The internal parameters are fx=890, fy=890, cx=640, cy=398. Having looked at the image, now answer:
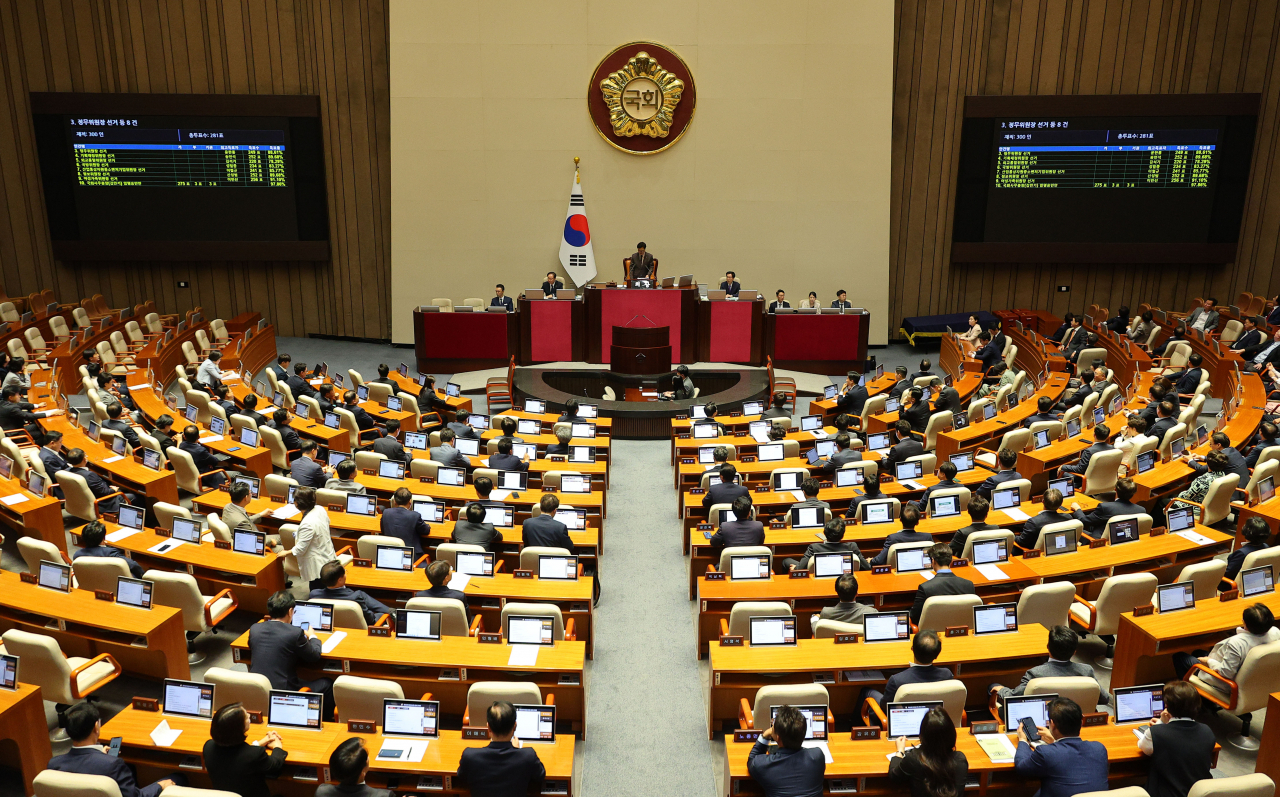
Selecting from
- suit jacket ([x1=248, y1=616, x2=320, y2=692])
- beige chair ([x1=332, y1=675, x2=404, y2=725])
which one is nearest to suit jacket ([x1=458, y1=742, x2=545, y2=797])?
beige chair ([x1=332, y1=675, x2=404, y2=725])

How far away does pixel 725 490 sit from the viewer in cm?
862

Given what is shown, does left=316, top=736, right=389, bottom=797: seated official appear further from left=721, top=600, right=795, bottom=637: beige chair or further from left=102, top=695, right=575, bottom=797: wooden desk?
left=721, top=600, right=795, bottom=637: beige chair

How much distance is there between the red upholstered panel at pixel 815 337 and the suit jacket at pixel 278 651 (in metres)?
12.6

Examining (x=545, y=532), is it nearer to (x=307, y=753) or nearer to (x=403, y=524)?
(x=403, y=524)

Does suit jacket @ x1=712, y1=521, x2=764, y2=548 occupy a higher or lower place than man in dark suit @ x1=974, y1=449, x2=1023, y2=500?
lower

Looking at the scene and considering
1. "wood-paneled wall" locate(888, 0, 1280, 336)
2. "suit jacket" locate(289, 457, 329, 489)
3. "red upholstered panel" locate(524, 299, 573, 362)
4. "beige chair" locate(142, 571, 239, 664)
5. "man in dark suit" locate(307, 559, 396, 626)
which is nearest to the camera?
"man in dark suit" locate(307, 559, 396, 626)

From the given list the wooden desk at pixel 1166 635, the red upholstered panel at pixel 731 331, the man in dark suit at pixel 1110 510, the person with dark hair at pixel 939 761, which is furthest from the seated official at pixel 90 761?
the red upholstered panel at pixel 731 331

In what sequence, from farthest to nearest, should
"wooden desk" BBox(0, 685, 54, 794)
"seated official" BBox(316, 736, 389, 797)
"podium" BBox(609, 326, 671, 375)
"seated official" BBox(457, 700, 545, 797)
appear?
"podium" BBox(609, 326, 671, 375) → "wooden desk" BBox(0, 685, 54, 794) → "seated official" BBox(457, 700, 545, 797) → "seated official" BBox(316, 736, 389, 797)

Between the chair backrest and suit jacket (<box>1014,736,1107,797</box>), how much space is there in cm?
193

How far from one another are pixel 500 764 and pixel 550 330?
42.6 feet

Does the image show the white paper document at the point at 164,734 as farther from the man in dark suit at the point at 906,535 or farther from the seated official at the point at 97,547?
the man in dark suit at the point at 906,535

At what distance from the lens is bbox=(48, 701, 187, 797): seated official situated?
444 cm

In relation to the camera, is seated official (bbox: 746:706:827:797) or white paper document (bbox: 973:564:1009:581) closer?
seated official (bbox: 746:706:827:797)

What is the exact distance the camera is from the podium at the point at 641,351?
51.9ft
